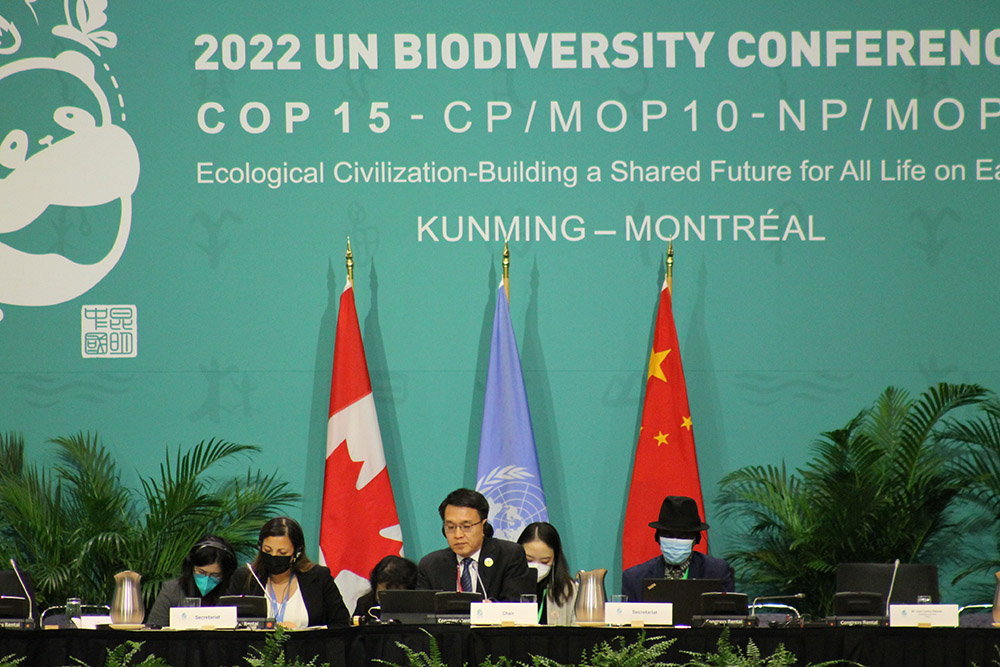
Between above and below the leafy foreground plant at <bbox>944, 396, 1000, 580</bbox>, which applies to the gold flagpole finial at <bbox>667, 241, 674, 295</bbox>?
above

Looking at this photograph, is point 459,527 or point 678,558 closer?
point 459,527

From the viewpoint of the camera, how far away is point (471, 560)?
4719 mm

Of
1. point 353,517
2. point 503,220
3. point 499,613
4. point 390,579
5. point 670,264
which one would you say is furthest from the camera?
point 503,220

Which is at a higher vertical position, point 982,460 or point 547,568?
point 982,460

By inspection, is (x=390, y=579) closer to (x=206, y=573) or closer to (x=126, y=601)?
(x=206, y=573)

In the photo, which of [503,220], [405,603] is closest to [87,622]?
[405,603]

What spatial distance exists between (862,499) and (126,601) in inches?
128

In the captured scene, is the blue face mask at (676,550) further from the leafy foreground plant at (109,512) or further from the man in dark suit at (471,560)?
the leafy foreground plant at (109,512)

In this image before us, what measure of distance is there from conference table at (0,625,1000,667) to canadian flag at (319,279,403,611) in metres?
2.18

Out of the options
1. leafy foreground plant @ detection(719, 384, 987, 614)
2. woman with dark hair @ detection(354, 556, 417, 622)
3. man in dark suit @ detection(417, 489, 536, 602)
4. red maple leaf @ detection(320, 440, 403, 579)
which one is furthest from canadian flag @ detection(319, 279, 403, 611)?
leafy foreground plant @ detection(719, 384, 987, 614)

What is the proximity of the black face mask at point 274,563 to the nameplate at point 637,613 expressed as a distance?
130 cm

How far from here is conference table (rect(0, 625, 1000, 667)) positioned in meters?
3.65

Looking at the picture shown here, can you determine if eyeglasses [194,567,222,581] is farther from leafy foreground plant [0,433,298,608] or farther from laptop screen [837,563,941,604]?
laptop screen [837,563,941,604]

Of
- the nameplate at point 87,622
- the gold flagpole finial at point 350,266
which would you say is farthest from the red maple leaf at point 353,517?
the nameplate at point 87,622
